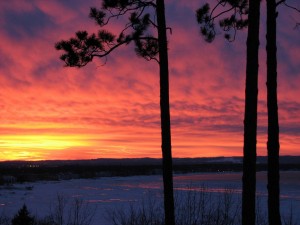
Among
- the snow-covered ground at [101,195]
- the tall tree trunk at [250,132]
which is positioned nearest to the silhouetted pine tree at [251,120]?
the tall tree trunk at [250,132]

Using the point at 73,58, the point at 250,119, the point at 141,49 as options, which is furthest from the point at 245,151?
the point at 73,58

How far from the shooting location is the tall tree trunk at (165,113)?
34.2 feet

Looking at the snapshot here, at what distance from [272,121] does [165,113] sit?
246 cm

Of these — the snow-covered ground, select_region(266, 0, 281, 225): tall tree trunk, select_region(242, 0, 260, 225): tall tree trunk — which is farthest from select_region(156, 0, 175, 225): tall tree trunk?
the snow-covered ground

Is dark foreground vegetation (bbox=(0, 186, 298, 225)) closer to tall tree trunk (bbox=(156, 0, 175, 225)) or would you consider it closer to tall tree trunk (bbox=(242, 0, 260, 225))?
tall tree trunk (bbox=(156, 0, 175, 225))

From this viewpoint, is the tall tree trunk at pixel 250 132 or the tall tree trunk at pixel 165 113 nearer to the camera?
the tall tree trunk at pixel 250 132

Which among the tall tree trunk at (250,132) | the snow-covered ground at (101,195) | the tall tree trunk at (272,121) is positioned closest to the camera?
the tall tree trunk at (250,132)

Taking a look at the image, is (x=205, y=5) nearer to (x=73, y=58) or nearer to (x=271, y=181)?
(x=73, y=58)

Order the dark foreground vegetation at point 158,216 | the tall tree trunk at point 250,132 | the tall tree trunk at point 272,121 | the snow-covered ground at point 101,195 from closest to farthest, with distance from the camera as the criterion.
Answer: the tall tree trunk at point 250,132
the tall tree trunk at point 272,121
the dark foreground vegetation at point 158,216
the snow-covered ground at point 101,195

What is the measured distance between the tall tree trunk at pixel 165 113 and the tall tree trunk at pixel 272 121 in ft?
7.43

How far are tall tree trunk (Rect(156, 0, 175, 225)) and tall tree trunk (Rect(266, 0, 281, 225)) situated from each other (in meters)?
2.26

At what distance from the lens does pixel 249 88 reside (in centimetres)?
890

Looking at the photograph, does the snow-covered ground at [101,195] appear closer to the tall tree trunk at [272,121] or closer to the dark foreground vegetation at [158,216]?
the dark foreground vegetation at [158,216]

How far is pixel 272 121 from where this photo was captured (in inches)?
412
